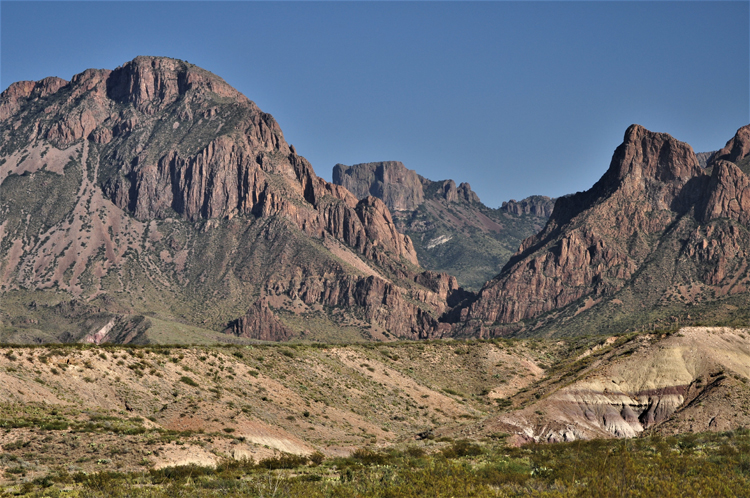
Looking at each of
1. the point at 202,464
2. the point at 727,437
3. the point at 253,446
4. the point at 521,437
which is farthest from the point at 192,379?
the point at 727,437

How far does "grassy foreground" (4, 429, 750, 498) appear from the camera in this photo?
31906mm

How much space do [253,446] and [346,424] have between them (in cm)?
1827

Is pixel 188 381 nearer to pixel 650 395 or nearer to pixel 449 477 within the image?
pixel 449 477

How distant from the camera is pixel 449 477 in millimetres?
34625

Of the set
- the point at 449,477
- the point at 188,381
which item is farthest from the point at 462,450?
the point at 188,381

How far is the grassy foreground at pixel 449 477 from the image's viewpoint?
105 feet

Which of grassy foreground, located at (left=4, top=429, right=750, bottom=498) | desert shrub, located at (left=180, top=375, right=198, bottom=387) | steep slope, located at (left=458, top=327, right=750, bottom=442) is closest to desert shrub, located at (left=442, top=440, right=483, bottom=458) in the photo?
grassy foreground, located at (left=4, top=429, right=750, bottom=498)

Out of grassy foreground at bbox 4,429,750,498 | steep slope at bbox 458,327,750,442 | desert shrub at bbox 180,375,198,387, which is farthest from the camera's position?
desert shrub at bbox 180,375,198,387

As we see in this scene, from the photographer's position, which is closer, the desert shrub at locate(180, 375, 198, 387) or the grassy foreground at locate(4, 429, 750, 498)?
the grassy foreground at locate(4, 429, 750, 498)

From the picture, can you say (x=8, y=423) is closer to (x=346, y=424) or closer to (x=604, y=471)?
(x=346, y=424)

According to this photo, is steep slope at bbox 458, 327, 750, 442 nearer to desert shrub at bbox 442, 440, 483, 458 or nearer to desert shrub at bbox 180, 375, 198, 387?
desert shrub at bbox 442, 440, 483, 458

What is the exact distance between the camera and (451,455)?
4994 centimetres

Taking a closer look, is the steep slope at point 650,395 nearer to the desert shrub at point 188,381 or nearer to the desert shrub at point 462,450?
the desert shrub at point 462,450

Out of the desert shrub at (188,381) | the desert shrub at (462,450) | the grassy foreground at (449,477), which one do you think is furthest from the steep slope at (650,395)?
the desert shrub at (188,381)
